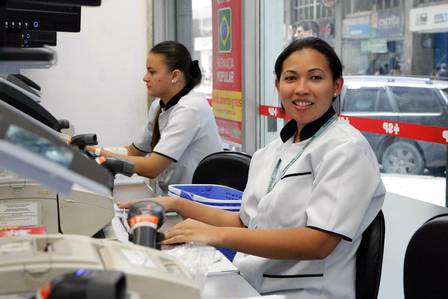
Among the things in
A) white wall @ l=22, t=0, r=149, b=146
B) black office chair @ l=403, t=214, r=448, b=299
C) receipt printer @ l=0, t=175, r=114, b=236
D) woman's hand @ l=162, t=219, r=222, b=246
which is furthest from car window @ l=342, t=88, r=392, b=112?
white wall @ l=22, t=0, r=149, b=146

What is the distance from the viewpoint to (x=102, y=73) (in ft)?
14.6

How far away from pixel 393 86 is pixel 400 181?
0.36 meters

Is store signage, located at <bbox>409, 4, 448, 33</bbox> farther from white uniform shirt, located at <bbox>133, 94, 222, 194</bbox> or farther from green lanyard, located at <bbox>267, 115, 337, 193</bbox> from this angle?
white uniform shirt, located at <bbox>133, 94, 222, 194</bbox>

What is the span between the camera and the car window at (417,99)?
6.29ft

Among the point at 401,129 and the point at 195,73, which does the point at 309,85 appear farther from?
the point at 195,73

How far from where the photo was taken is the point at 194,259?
135cm

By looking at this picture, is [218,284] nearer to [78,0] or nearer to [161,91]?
[78,0]

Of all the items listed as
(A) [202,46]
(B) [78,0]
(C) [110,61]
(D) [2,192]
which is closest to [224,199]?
(D) [2,192]

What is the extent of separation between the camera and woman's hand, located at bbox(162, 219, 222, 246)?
1.36 metres

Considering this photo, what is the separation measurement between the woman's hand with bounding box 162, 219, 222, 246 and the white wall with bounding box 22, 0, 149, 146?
323cm

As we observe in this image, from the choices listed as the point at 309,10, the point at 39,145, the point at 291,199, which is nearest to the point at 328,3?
the point at 309,10

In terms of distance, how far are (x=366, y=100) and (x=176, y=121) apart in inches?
33.7

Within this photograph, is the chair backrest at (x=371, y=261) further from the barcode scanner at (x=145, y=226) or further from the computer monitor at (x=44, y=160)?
the computer monitor at (x=44, y=160)

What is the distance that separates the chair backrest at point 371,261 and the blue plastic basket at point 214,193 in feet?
1.93
